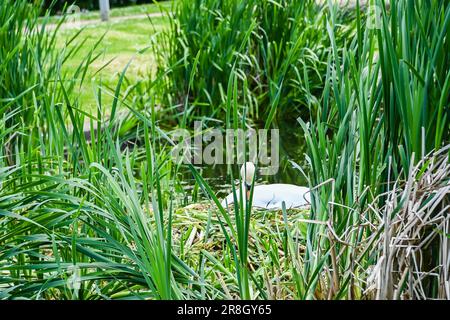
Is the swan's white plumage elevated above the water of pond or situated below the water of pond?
above

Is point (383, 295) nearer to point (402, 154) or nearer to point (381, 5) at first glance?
point (402, 154)

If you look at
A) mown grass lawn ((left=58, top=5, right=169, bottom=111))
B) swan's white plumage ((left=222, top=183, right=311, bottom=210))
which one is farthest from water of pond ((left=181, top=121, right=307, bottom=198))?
mown grass lawn ((left=58, top=5, right=169, bottom=111))

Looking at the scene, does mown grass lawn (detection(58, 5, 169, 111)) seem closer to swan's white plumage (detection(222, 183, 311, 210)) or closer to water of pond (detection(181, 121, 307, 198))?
water of pond (detection(181, 121, 307, 198))

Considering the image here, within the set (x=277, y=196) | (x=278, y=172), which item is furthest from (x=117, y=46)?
(x=277, y=196)

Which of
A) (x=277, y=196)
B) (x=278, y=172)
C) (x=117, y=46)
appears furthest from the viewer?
(x=117, y=46)

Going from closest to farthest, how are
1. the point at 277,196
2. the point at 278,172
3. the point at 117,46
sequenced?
the point at 277,196 < the point at 278,172 < the point at 117,46

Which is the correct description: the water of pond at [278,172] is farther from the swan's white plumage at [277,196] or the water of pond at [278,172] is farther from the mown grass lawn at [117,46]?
the mown grass lawn at [117,46]

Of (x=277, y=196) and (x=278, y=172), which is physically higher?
(x=277, y=196)

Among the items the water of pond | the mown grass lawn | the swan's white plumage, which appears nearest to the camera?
the swan's white plumage

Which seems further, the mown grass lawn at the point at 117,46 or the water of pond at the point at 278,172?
the mown grass lawn at the point at 117,46

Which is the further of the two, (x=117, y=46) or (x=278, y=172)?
(x=117, y=46)

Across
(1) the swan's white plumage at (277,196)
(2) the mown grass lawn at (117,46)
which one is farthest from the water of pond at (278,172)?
(2) the mown grass lawn at (117,46)

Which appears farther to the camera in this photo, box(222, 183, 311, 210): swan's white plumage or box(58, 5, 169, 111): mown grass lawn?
box(58, 5, 169, 111): mown grass lawn

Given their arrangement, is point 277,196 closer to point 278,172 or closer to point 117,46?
point 278,172
